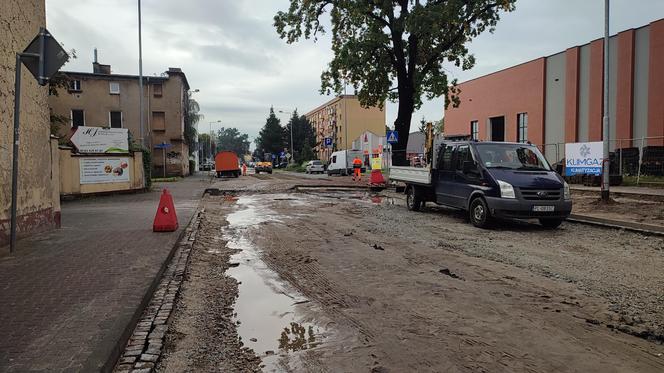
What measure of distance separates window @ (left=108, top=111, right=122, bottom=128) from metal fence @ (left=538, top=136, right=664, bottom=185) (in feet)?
118

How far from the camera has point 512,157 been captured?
440 inches

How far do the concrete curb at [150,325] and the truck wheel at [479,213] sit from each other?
6328 millimetres

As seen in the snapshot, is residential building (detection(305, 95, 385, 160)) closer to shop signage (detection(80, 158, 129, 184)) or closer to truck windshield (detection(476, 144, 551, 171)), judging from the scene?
shop signage (detection(80, 158, 129, 184))

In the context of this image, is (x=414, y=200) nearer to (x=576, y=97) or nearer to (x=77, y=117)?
(x=576, y=97)

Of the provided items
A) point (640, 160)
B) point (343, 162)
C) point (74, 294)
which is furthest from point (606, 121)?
point (343, 162)

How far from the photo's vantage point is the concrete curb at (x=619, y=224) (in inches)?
379

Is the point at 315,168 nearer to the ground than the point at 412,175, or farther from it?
nearer to the ground

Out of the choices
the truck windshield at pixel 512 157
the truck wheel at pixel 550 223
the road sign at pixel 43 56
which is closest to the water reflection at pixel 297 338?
the road sign at pixel 43 56

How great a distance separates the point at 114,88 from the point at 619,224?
41838 millimetres

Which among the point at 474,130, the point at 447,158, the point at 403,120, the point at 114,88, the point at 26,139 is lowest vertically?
the point at 447,158

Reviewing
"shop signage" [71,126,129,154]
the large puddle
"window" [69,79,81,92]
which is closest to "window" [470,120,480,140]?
"shop signage" [71,126,129,154]

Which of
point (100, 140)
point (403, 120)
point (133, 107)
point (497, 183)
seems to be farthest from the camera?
point (133, 107)

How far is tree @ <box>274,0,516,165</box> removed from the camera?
70.5 ft

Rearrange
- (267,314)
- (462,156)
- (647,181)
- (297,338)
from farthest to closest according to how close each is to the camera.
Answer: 1. (647,181)
2. (462,156)
3. (267,314)
4. (297,338)
